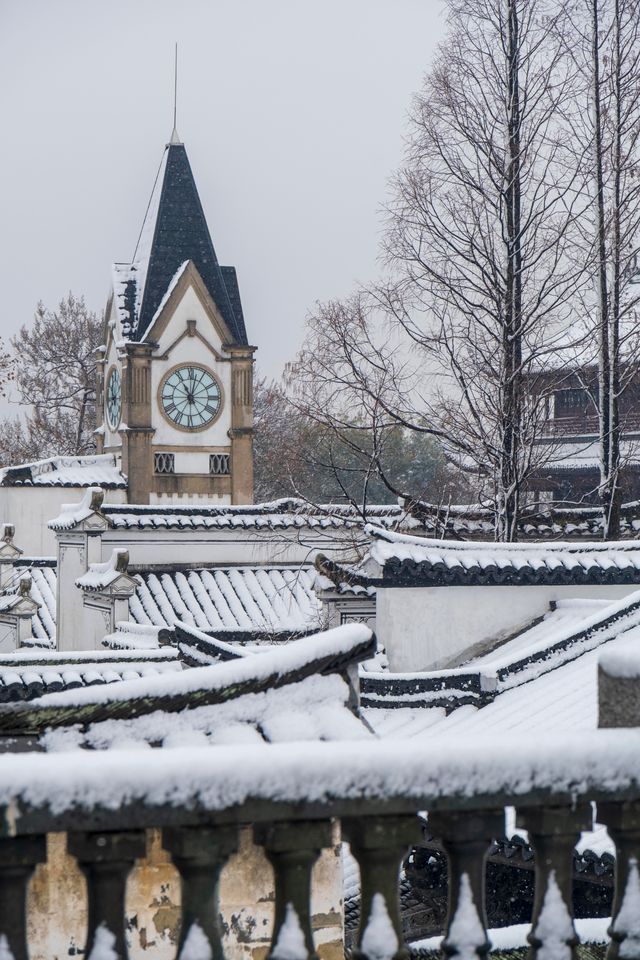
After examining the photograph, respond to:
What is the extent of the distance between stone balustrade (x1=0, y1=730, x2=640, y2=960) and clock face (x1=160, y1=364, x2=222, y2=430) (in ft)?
117

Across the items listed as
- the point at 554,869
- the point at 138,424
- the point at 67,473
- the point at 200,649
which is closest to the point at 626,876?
the point at 554,869

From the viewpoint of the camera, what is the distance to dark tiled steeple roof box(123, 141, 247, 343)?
1511 inches

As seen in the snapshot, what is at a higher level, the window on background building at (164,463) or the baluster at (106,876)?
the window on background building at (164,463)

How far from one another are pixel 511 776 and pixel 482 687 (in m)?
7.77

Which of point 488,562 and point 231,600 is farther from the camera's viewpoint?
point 231,600

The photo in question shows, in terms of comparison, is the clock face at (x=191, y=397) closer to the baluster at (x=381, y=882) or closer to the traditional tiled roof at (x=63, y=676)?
the traditional tiled roof at (x=63, y=676)

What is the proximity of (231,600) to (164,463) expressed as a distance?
17586 mm

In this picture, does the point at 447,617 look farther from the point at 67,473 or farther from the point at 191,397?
the point at 191,397

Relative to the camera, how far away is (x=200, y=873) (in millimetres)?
2359

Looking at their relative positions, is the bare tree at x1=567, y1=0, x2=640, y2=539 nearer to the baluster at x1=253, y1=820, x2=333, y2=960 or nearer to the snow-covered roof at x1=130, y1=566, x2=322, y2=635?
Answer: the snow-covered roof at x1=130, y1=566, x2=322, y2=635

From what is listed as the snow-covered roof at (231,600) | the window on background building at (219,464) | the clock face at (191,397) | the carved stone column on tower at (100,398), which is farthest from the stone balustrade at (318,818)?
the carved stone column on tower at (100,398)

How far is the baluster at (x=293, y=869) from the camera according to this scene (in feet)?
7.80

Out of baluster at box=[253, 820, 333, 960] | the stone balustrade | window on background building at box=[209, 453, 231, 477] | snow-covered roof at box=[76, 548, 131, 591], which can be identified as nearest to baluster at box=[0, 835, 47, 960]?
the stone balustrade

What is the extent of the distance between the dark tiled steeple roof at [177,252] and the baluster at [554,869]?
36018 millimetres
